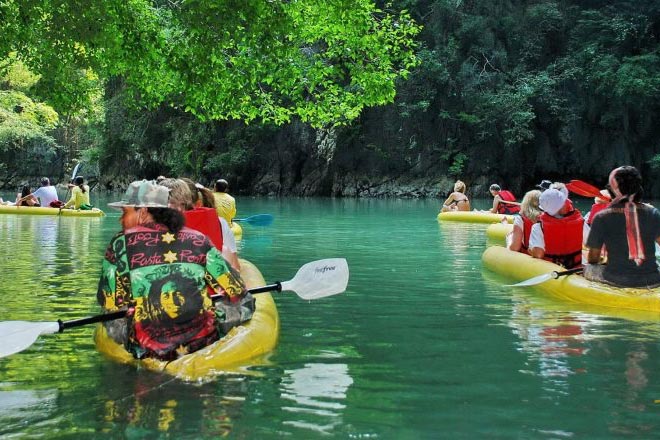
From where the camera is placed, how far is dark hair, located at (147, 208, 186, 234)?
3828 millimetres

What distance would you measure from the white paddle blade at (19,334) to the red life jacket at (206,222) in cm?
143

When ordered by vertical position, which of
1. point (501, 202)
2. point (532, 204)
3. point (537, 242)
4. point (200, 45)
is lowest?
point (537, 242)

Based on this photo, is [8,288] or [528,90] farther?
[528,90]

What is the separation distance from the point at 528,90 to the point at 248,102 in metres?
19.2

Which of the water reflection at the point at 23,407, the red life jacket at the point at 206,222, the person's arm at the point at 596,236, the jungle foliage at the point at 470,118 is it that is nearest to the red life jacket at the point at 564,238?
the person's arm at the point at 596,236

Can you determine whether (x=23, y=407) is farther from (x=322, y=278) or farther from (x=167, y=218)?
(x=322, y=278)

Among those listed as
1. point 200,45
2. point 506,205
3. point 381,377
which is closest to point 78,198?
point 506,205

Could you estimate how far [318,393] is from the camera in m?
3.66

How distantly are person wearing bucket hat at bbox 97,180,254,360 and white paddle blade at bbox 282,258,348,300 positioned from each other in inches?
50.0

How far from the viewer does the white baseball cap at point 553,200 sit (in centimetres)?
684

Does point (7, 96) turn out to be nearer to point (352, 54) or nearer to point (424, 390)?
point (352, 54)

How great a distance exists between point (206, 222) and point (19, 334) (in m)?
1.75

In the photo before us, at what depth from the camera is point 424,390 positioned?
3.75 m

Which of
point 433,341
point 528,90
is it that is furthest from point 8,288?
point 528,90
